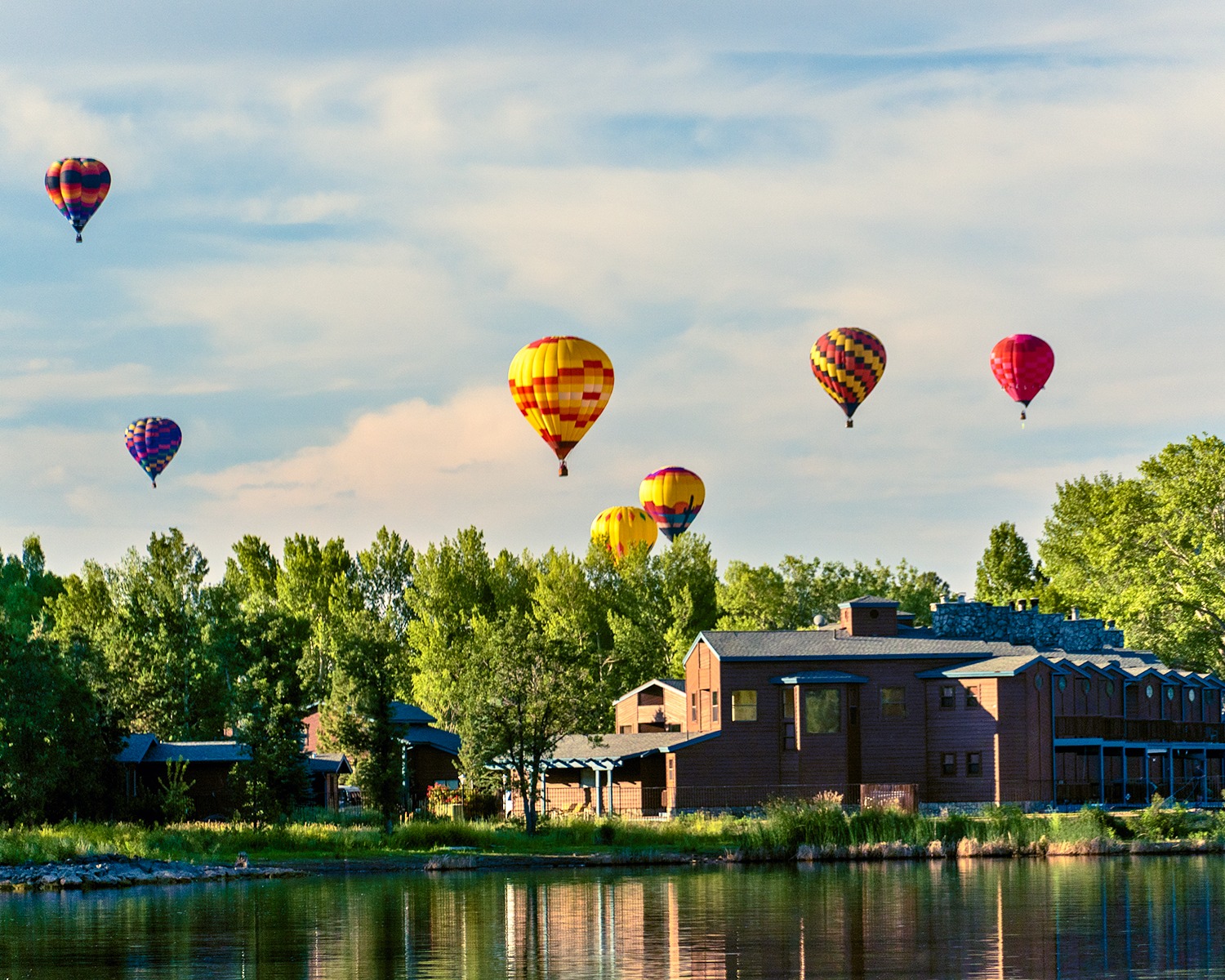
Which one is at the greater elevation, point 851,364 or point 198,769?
point 851,364

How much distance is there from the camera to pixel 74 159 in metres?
97.0

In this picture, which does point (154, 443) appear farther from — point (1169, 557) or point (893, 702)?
point (1169, 557)

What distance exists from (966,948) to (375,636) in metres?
36.7

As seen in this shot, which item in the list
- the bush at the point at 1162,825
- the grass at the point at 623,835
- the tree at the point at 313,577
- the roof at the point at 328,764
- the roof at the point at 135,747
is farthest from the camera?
the tree at the point at 313,577

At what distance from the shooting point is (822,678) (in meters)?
81.8

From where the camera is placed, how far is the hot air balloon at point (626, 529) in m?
119

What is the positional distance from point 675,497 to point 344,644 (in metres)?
51.3

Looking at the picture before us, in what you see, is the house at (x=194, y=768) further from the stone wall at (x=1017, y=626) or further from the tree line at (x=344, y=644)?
the stone wall at (x=1017, y=626)

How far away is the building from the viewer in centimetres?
8050

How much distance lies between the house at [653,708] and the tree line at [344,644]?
1778mm

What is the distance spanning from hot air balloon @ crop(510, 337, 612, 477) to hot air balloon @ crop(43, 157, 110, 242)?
1213 inches

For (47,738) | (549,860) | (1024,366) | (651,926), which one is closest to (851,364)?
(1024,366)

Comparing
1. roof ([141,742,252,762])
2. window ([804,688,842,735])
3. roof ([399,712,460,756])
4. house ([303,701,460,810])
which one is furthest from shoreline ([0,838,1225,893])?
house ([303,701,460,810])

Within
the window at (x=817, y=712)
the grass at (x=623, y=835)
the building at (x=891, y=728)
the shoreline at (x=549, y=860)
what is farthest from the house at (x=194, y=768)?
the window at (x=817, y=712)
